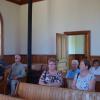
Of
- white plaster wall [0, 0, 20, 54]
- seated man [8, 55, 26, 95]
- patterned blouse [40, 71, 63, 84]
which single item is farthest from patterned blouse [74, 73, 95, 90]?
white plaster wall [0, 0, 20, 54]

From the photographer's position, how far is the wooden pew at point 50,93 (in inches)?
102

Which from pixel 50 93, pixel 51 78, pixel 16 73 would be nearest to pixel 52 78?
pixel 51 78

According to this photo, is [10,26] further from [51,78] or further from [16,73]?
[51,78]

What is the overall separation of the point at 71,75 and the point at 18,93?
173 cm

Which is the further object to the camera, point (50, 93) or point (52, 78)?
point (52, 78)

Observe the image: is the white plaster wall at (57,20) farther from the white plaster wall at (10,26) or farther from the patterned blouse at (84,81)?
the patterned blouse at (84,81)

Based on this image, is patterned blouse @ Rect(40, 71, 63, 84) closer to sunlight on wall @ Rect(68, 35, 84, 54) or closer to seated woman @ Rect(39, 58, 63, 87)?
seated woman @ Rect(39, 58, 63, 87)

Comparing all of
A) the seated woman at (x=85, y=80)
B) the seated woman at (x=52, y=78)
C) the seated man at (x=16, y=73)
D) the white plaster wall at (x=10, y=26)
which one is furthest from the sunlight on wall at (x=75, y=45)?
the seated woman at (x=85, y=80)

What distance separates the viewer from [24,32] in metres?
10.1

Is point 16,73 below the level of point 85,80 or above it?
below

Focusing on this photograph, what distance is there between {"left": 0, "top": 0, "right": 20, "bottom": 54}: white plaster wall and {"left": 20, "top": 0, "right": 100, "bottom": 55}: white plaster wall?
269 millimetres

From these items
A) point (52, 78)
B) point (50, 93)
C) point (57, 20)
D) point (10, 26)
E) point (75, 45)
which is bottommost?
point (50, 93)

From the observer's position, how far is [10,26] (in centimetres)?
958

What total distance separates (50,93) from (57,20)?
21.1 feet
